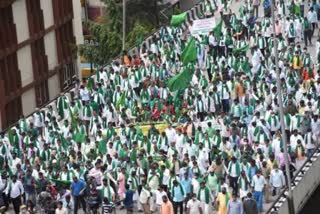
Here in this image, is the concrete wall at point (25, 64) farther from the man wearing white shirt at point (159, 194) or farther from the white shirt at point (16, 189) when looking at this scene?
the man wearing white shirt at point (159, 194)

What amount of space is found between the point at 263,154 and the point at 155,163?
302 cm

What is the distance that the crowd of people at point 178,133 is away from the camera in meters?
38.2

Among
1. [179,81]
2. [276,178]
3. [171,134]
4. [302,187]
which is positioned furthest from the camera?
[179,81]

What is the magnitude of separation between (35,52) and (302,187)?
77.6ft

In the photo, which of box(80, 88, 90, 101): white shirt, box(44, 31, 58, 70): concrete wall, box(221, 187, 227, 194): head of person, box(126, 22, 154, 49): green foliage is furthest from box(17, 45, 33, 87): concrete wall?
box(221, 187, 227, 194): head of person

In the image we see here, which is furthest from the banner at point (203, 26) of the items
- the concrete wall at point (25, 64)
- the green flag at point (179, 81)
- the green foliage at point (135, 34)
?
the concrete wall at point (25, 64)

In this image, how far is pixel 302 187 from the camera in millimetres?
40469

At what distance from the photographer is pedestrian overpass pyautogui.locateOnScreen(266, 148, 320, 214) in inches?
1508

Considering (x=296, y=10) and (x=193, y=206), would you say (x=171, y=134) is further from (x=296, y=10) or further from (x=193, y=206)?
(x=296, y=10)

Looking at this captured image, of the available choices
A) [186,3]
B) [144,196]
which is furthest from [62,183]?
[186,3]

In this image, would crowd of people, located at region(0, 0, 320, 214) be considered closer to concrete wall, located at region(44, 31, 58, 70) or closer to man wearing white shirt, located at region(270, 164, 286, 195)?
man wearing white shirt, located at region(270, 164, 286, 195)

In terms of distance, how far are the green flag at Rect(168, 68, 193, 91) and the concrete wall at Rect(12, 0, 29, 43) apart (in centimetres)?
1380

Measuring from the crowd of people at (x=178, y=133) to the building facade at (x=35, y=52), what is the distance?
6.75 metres

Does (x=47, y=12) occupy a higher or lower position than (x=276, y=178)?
higher
